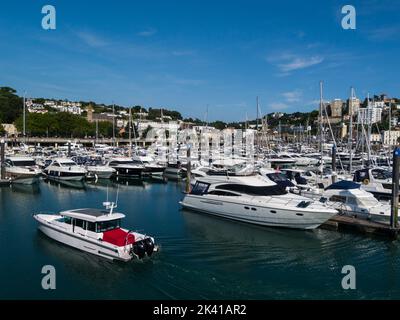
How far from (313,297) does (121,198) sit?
22312 mm

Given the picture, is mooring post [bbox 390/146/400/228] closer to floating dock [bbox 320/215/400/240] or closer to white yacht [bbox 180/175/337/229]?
floating dock [bbox 320/215/400/240]

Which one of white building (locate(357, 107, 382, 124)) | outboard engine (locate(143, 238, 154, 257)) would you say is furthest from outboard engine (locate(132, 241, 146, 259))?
white building (locate(357, 107, 382, 124))

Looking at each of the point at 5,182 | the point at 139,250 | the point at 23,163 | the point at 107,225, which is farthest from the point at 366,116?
the point at 5,182

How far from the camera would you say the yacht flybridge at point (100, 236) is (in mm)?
16375

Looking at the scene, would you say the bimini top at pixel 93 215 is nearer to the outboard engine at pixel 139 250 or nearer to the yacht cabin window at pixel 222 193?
the outboard engine at pixel 139 250

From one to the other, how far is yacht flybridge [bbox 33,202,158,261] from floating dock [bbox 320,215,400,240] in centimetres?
1127

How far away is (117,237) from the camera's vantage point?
1716 centimetres

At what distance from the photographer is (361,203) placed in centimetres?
2383

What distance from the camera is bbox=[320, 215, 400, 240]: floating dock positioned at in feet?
67.7

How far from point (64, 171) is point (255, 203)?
25862mm

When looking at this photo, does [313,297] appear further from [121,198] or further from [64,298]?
[121,198]

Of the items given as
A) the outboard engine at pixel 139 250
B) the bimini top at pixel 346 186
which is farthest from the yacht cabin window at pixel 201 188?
the outboard engine at pixel 139 250

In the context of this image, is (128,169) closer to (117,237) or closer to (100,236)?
(100,236)
